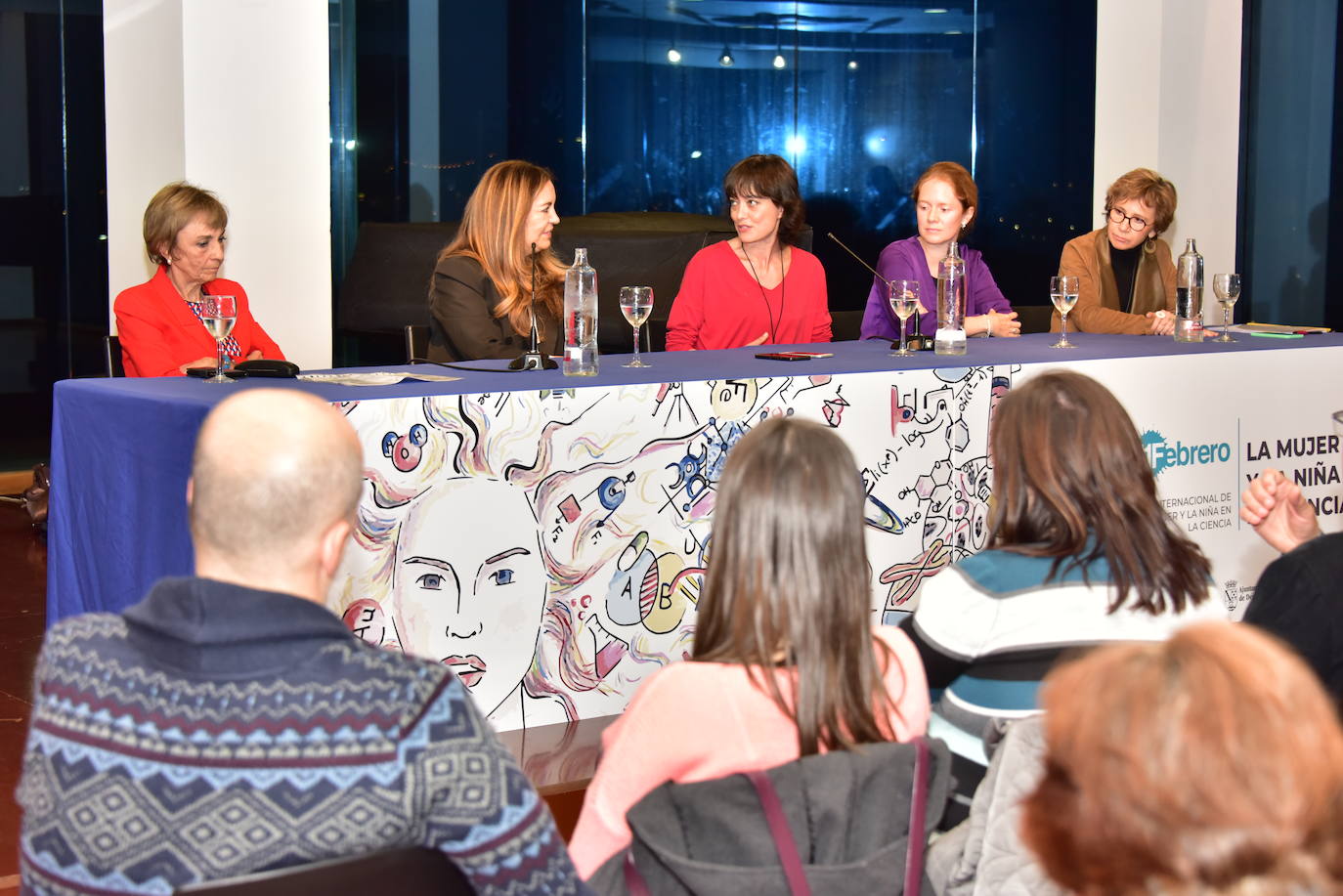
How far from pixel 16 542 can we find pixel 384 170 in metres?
2.62

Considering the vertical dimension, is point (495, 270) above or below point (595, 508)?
above

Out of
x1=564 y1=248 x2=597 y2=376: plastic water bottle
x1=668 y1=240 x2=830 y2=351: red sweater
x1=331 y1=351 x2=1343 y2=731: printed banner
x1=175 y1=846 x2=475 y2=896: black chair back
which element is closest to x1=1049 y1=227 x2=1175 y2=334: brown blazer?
x1=668 y1=240 x2=830 y2=351: red sweater

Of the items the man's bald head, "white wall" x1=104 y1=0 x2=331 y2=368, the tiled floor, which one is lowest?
the tiled floor

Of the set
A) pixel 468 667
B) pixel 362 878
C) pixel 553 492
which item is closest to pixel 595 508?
pixel 553 492

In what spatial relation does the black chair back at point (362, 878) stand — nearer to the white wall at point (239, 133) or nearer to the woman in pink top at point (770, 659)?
the woman in pink top at point (770, 659)

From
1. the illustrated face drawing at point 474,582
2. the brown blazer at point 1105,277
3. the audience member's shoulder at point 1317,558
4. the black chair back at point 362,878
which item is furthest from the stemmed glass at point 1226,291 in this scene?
the black chair back at point 362,878

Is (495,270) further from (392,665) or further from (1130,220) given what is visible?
(392,665)

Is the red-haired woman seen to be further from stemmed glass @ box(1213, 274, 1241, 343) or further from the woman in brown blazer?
the woman in brown blazer

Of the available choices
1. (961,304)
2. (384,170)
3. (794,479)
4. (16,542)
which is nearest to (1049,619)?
(794,479)

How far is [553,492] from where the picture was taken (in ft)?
8.95

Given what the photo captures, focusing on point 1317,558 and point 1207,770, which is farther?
point 1317,558

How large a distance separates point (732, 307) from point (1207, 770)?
348 cm

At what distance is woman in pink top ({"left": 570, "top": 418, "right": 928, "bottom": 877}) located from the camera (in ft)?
4.59

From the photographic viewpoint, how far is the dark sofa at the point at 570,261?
5.71 m
